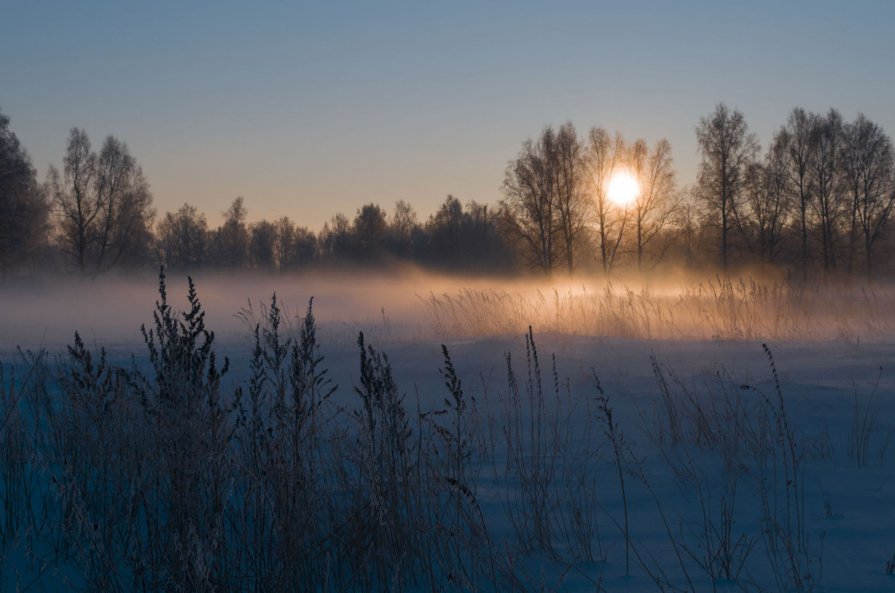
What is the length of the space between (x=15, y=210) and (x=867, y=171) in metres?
36.2

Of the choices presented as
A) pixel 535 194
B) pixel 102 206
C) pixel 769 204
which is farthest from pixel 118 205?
pixel 769 204

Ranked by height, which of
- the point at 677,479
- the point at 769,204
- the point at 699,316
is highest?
the point at 769,204

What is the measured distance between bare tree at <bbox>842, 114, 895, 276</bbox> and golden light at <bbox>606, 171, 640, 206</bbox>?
955cm

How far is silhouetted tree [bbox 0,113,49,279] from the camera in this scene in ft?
80.4

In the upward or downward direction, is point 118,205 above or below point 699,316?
above

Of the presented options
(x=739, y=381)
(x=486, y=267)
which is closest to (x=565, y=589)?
(x=739, y=381)

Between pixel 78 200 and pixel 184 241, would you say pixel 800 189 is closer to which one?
pixel 78 200

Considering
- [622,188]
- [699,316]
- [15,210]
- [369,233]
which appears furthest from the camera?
[369,233]

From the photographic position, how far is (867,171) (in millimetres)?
32781

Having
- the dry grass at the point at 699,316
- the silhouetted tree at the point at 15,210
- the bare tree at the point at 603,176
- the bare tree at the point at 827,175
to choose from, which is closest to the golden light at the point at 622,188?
the bare tree at the point at 603,176

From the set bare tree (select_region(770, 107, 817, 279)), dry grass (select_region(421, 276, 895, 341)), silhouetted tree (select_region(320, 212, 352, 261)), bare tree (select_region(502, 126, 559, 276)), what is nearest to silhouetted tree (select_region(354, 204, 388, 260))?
silhouetted tree (select_region(320, 212, 352, 261))

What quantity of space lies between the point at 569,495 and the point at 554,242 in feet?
109

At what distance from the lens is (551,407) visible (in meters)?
5.55

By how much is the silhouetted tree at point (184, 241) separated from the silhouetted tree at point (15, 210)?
3949 centimetres
